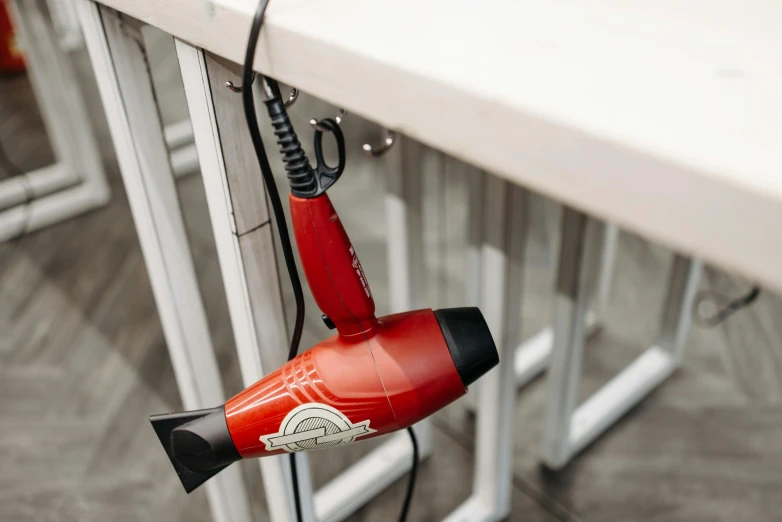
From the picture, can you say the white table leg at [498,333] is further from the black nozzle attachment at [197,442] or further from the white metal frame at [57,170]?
the white metal frame at [57,170]

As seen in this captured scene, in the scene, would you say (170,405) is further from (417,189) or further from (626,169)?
(626,169)

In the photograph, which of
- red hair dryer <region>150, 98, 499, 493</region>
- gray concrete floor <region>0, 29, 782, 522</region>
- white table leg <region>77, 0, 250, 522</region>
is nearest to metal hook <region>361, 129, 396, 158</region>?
red hair dryer <region>150, 98, 499, 493</region>

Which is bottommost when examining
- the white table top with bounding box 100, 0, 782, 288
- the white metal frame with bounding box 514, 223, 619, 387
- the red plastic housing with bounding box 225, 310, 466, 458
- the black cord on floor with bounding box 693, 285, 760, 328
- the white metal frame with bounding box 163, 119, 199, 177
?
the black cord on floor with bounding box 693, 285, 760, 328

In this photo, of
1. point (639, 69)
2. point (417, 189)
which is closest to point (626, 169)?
point (639, 69)

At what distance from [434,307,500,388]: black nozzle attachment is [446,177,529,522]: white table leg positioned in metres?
0.33

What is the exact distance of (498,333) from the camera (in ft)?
2.94

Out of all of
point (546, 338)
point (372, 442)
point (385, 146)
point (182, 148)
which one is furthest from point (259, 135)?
point (182, 148)

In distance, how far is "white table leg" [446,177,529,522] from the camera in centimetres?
84

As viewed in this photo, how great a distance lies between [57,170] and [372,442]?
1352mm

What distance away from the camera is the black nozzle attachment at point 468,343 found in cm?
49

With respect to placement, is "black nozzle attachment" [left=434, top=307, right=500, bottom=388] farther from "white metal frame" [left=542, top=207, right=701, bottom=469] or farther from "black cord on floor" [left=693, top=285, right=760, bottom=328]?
"black cord on floor" [left=693, top=285, right=760, bottom=328]

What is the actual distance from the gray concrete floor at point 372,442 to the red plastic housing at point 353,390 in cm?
35

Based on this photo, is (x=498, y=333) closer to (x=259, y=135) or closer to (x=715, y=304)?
(x=259, y=135)

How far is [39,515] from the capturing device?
1.16 m
